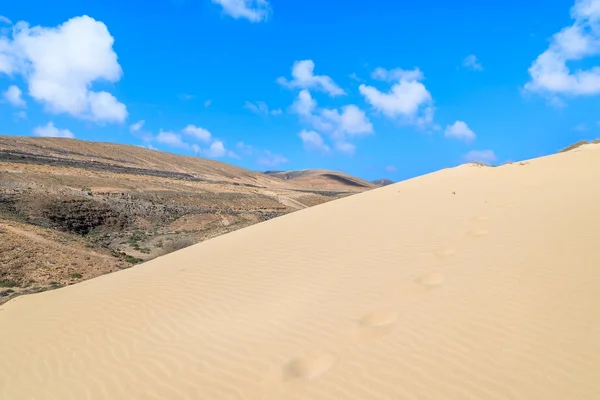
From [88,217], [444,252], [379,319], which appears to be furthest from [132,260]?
[379,319]

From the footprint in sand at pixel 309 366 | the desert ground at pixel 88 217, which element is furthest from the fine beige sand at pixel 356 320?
the desert ground at pixel 88 217

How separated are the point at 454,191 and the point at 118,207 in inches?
924

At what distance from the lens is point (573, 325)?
3334 millimetres

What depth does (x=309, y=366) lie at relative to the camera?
3.50m

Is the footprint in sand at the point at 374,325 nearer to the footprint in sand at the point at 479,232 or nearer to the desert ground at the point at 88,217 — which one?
the footprint in sand at the point at 479,232

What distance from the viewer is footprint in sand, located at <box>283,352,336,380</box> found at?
3.38 meters

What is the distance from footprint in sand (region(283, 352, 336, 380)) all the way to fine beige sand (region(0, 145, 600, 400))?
2 centimetres

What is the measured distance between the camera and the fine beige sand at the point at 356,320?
312cm

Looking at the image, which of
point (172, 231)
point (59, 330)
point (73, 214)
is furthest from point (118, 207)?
point (59, 330)

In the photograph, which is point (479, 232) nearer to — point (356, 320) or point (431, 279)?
point (431, 279)

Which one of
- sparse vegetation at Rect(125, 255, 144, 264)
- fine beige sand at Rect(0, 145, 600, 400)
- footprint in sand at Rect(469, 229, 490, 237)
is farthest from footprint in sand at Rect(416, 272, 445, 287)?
sparse vegetation at Rect(125, 255, 144, 264)

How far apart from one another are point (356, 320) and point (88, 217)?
938 inches

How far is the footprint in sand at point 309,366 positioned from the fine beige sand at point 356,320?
0.06 ft

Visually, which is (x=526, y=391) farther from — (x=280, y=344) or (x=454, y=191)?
(x=454, y=191)
